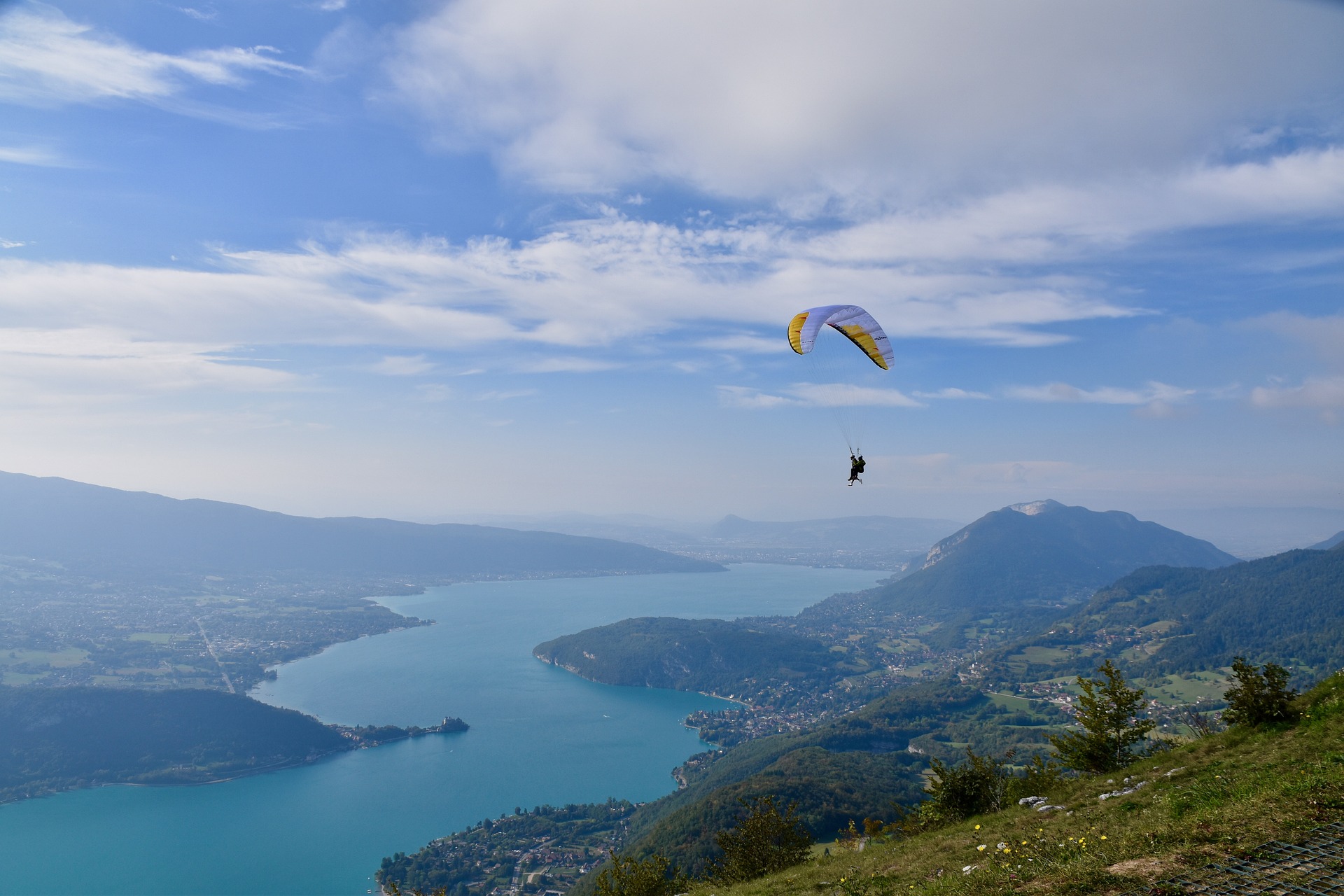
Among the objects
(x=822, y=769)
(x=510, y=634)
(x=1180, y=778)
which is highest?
(x=1180, y=778)

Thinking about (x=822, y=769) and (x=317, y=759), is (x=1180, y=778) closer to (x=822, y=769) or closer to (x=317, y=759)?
(x=822, y=769)

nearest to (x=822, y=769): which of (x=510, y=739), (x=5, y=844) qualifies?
(x=510, y=739)

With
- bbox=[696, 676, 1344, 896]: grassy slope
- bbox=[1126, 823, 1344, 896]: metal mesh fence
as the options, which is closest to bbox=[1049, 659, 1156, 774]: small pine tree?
bbox=[696, 676, 1344, 896]: grassy slope

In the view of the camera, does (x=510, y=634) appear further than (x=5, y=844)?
Yes

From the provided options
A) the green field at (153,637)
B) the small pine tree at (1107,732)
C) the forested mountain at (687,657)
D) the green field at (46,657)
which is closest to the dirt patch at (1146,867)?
the small pine tree at (1107,732)

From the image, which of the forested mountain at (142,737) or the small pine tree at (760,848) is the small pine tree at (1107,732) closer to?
the small pine tree at (760,848)

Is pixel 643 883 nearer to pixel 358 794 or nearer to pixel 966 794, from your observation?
pixel 966 794
